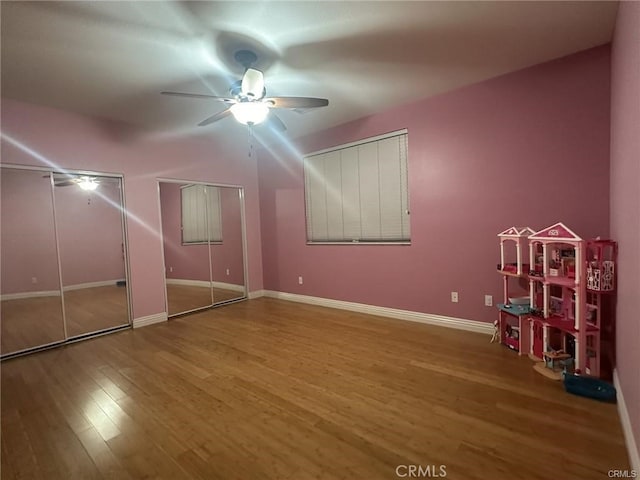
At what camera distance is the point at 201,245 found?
4.90 metres

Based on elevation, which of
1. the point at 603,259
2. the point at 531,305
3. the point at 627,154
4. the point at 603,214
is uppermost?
the point at 627,154

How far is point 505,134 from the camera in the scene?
117 inches

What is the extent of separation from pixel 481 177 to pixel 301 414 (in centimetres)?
291

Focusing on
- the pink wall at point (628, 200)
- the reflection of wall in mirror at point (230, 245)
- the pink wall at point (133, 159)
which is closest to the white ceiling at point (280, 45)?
the pink wall at point (133, 159)

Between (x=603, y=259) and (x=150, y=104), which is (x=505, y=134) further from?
(x=150, y=104)

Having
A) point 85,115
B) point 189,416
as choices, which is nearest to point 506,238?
point 189,416

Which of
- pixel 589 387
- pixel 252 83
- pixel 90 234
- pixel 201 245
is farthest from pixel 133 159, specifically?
pixel 589 387

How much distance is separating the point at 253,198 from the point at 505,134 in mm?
3983

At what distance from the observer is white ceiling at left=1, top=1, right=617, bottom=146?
196cm

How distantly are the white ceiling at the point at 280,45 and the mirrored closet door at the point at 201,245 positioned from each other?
159cm

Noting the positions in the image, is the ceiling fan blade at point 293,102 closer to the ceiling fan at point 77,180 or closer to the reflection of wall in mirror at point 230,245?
the ceiling fan at point 77,180

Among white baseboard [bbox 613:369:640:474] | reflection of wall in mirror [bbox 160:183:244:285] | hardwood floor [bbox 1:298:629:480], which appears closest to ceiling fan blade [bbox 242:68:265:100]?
hardwood floor [bbox 1:298:629:480]

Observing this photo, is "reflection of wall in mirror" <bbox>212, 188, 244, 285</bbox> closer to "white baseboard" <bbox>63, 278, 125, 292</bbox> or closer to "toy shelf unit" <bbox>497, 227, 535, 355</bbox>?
"white baseboard" <bbox>63, 278, 125, 292</bbox>

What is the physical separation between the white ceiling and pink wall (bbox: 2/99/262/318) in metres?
0.26
